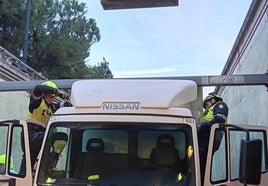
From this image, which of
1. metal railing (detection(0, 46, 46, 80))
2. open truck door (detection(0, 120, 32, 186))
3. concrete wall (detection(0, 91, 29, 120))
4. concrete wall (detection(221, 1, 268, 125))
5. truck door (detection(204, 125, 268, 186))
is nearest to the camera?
truck door (detection(204, 125, 268, 186))

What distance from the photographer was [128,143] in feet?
17.1

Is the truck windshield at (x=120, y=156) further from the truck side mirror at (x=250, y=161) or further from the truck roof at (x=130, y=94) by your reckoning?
the truck side mirror at (x=250, y=161)

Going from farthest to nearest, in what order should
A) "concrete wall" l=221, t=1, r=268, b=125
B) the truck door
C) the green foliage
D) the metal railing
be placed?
1. the green foliage
2. the metal railing
3. "concrete wall" l=221, t=1, r=268, b=125
4. the truck door

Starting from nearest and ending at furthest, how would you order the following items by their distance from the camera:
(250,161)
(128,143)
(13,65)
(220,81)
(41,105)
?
(250,161) < (128,143) < (41,105) < (220,81) < (13,65)

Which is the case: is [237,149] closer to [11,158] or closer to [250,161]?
[250,161]

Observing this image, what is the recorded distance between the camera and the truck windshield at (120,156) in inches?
190

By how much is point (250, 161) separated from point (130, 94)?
54.4 inches

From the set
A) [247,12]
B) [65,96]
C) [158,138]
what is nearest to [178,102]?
[158,138]

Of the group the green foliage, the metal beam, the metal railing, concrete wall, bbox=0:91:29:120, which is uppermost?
the green foliage

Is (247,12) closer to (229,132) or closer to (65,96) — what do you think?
(65,96)

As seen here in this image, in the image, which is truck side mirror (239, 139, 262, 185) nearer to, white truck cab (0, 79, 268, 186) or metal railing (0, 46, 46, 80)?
white truck cab (0, 79, 268, 186)

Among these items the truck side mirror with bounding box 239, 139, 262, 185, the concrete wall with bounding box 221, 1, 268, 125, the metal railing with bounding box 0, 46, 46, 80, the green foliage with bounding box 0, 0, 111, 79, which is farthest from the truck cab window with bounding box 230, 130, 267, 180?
the green foliage with bounding box 0, 0, 111, 79

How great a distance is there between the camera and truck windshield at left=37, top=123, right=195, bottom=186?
4.84m

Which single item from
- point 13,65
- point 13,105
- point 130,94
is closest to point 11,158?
point 130,94
